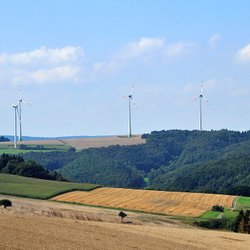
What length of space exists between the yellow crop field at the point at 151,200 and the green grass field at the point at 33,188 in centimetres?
260

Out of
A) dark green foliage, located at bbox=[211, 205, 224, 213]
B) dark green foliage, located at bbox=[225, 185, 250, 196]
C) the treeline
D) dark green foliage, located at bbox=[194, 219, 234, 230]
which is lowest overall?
dark green foliage, located at bbox=[194, 219, 234, 230]

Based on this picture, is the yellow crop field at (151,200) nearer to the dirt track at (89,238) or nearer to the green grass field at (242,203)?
the green grass field at (242,203)

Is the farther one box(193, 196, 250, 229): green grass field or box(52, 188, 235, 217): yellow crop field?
box(52, 188, 235, 217): yellow crop field

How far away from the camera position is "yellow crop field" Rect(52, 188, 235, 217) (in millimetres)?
104250

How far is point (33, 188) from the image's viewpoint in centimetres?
12738

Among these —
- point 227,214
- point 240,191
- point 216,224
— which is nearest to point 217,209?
point 227,214

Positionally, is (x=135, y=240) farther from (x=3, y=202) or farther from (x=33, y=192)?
(x=33, y=192)

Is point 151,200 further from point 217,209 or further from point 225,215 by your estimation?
point 225,215

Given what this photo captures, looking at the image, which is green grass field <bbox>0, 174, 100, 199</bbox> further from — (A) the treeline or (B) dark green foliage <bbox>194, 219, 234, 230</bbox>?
(B) dark green foliage <bbox>194, 219, 234, 230</bbox>

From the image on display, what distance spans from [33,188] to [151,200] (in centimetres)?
2431

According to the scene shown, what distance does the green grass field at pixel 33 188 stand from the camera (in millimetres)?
118875

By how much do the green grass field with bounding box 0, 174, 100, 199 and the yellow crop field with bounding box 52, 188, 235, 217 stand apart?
260 cm

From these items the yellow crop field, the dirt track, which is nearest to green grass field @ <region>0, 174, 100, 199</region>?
the yellow crop field

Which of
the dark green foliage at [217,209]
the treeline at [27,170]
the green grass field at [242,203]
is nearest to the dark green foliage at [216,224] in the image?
the dark green foliage at [217,209]
